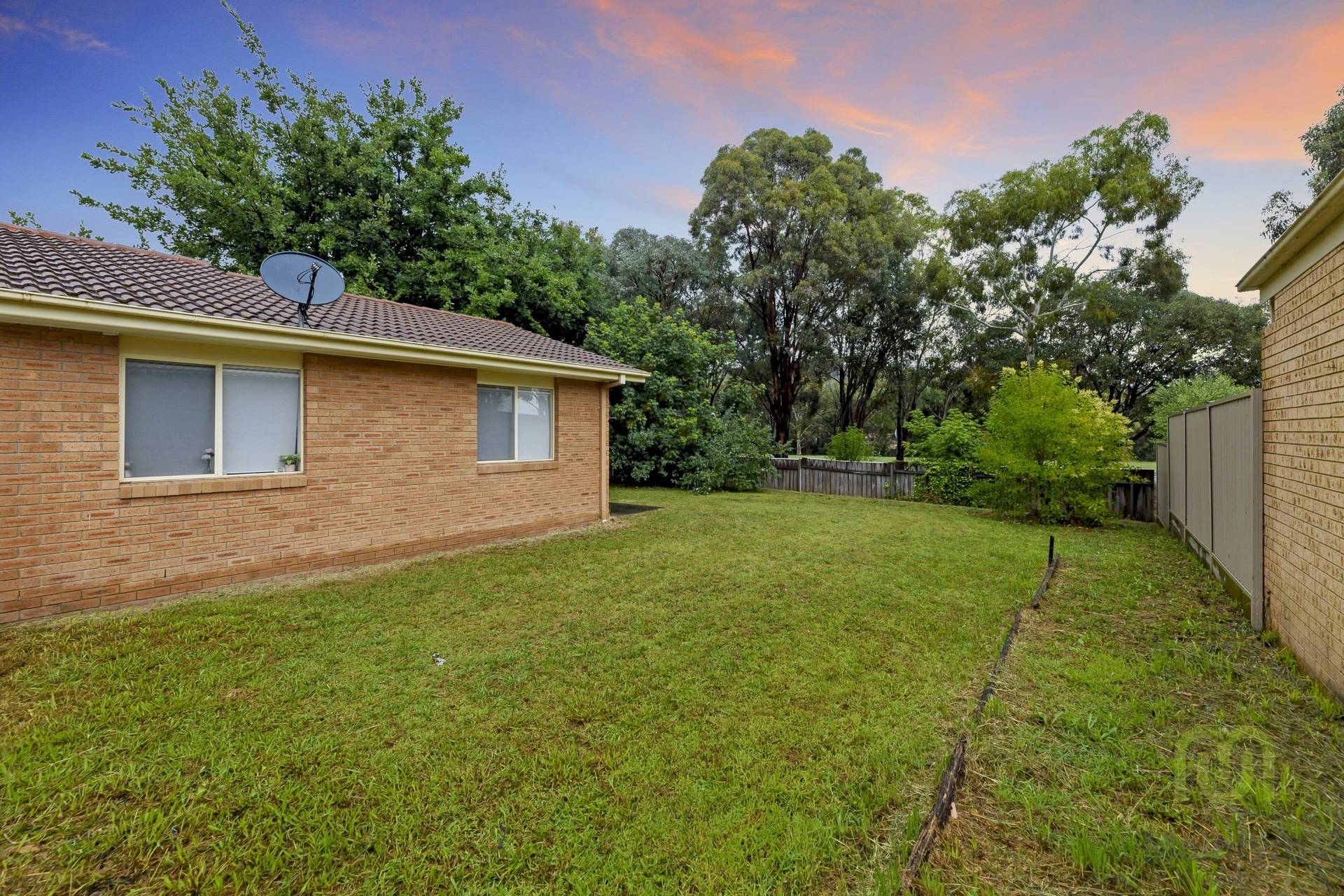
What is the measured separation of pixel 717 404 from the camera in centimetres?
1977

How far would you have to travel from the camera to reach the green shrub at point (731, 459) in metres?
15.7

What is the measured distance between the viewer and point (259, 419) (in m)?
6.25

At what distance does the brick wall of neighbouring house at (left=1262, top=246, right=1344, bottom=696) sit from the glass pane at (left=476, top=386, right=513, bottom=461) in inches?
358

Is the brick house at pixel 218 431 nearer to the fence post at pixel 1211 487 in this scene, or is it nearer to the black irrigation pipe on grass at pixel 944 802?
the black irrigation pipe on grass at pixel 944 802

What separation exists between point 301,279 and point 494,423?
3298 mm

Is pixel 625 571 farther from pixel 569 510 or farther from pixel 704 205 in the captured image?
pixel 704 205

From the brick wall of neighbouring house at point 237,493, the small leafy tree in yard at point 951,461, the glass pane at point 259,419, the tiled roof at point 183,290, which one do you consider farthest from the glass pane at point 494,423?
the small leafy tree in yard at point 951,461

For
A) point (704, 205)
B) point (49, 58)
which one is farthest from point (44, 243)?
point (704, 205)

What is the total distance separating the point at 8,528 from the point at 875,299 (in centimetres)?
2867

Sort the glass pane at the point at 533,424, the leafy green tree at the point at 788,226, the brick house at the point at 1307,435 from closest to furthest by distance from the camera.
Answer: the brick house at the point at 1307,435 → the glass pane at the point at 533,424 → the leafy green tree at the point at 788,226

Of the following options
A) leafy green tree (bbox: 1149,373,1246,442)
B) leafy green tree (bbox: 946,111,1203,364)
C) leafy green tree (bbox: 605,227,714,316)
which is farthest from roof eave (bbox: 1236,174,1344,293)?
leafy green tree (bbox: 605,227,714,316)

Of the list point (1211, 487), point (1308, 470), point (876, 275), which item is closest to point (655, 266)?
point (876, 275)

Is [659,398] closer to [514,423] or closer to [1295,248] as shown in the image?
[514,423]

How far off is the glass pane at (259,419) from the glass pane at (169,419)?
18cm
